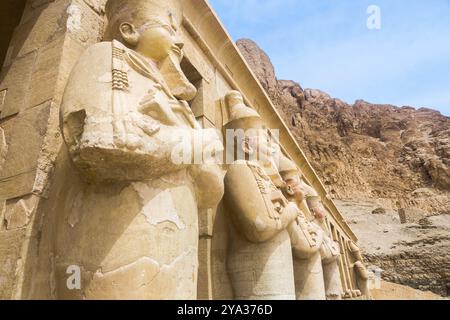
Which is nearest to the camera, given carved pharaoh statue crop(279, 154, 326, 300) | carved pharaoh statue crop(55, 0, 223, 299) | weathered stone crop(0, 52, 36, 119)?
carved pharaoh statue crop(55, 0, 223, 299)

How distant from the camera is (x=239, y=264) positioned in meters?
2.53

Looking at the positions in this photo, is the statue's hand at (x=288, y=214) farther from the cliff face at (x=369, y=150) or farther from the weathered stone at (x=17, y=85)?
the cliff face at (x=369, y=150)

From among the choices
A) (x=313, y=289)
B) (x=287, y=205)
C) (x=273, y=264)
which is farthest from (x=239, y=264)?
(x=313, y=289)

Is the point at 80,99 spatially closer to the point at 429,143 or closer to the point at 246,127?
the point at 246,127

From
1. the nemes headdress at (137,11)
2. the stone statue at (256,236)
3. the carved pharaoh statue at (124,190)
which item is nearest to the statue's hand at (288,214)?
the stone statue at (256,236)

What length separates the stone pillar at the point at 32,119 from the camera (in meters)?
1.74

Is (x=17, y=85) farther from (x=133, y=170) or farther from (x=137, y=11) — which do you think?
(x=133, y=170)

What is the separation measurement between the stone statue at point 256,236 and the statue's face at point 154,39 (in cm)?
93

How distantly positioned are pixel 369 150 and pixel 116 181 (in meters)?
→ 36.0

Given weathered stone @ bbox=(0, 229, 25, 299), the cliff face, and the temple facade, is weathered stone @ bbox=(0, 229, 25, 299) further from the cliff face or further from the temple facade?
the cliff face

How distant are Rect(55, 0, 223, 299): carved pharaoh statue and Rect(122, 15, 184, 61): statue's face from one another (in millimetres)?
216

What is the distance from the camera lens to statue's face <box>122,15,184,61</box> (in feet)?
6.74

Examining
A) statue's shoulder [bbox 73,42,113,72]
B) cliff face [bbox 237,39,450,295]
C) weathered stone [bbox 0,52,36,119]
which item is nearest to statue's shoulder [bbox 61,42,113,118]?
statue's shoulder [bbox 73,42,113,72]

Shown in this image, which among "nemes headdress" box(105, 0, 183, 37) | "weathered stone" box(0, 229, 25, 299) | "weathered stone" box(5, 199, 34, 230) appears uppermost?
"nemes headdress" box(105, 0, 183, 37)
